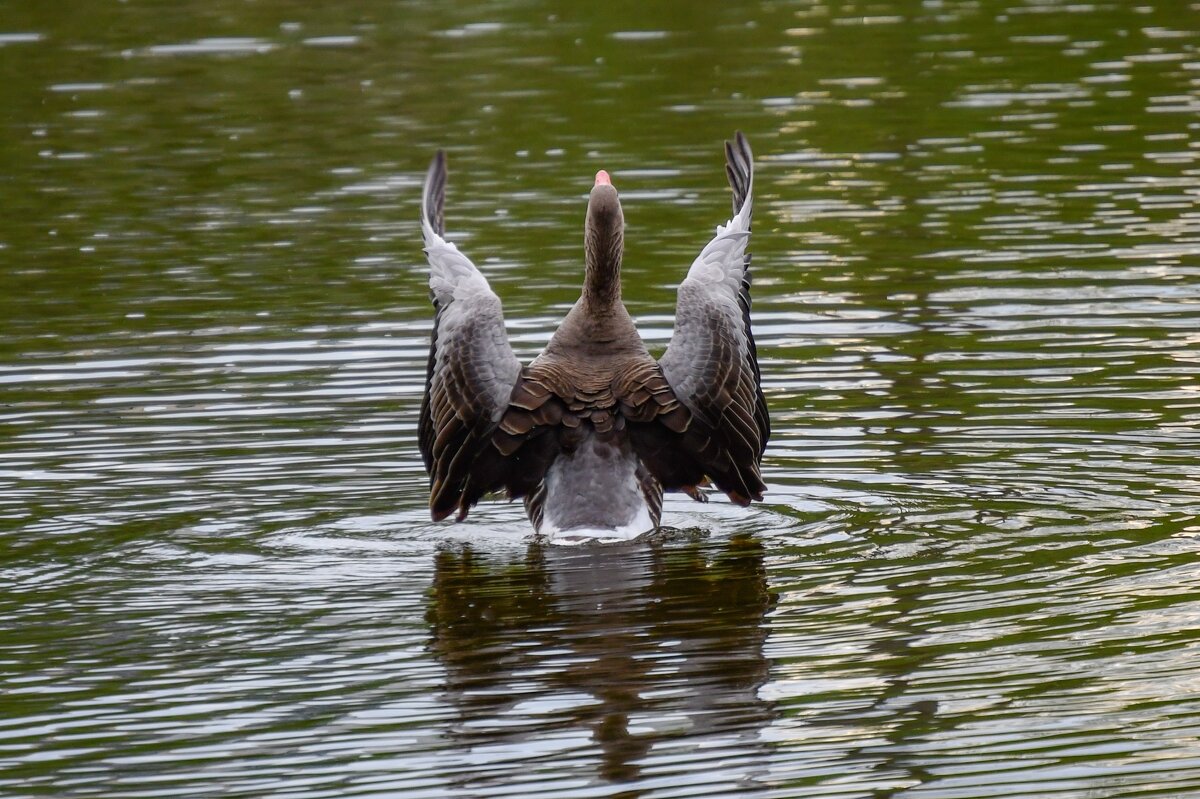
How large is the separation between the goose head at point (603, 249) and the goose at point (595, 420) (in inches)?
12.7

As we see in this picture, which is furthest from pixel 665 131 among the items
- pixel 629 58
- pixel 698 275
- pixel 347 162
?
pixel 698 275

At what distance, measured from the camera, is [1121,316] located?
15.0 metres

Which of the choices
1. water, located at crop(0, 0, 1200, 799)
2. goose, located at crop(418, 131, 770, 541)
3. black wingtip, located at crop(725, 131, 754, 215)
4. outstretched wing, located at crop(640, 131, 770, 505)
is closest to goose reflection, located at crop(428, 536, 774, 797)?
water, located at crop(0, 0, 1200, 799)

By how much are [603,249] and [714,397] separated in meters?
1.26

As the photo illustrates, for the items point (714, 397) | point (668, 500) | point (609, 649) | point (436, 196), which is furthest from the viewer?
point (436, 196)

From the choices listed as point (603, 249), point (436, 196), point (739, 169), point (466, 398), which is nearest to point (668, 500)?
point (603, 249)

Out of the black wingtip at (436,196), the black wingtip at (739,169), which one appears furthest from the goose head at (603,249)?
the black wingtip at (436,196)

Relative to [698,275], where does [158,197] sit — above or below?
below

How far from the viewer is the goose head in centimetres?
1146

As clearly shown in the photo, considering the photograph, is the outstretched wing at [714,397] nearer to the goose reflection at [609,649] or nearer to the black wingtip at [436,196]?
the goose reflection at [609,649]

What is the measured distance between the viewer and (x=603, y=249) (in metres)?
11.5

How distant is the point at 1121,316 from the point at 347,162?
38.6ft

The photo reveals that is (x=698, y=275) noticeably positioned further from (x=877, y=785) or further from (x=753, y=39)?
(x=753, y=39)

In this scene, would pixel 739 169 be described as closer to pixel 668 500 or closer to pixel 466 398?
pixel 668 500
